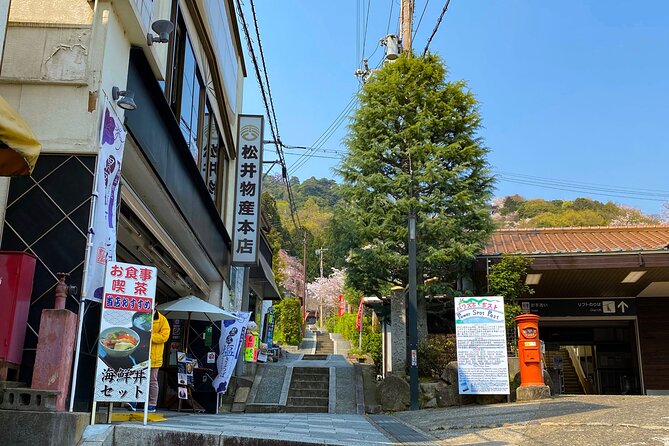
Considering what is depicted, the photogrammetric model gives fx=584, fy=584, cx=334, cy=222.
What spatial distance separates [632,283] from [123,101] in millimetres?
15728

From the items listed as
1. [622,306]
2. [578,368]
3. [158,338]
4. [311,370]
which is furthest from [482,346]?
[578,368]

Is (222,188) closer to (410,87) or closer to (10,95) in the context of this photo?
(410,87)

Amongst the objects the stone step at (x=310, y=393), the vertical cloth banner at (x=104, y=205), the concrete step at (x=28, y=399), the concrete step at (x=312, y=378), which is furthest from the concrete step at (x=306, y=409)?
the concrete step at (x=28, y=399)

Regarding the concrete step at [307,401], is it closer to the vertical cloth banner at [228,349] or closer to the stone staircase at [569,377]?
the vertical cloth banner at [228,349]

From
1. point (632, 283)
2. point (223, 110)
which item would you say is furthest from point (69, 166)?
point (632, 283)

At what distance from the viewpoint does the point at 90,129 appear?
6633 millimetres

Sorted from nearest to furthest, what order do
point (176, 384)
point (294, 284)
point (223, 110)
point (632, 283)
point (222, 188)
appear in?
1. point (176, 384)
2. point (223, 110)
3. point (222, 188)
4. point (632, 283)
5. point (294, 284)

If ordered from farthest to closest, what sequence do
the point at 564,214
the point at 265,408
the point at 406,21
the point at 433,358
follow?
1. the point at 564,214
2. the point at 406,21
3. the point at 433,358
4. the point at 265,408

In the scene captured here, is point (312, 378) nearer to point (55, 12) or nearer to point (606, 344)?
point (606, 344)

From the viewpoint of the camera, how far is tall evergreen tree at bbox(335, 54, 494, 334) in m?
16.3

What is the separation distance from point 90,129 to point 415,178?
11.1 metres

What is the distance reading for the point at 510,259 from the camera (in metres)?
15.6

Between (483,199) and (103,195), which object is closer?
(103,195)

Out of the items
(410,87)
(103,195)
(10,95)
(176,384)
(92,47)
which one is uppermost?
(410,87)
